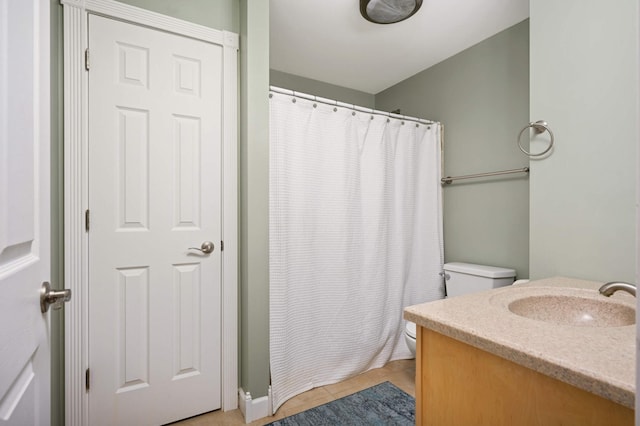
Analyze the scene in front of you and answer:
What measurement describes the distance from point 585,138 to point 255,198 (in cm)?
156

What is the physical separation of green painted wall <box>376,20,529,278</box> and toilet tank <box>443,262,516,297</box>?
103 millimetres

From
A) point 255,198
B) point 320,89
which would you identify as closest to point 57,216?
point 255,198

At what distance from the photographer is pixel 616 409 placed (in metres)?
0.55

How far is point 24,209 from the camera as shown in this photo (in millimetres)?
576

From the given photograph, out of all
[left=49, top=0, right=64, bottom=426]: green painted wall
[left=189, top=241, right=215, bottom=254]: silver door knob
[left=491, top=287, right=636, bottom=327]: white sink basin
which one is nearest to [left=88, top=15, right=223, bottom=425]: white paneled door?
[left=189, top=241, right=215, bottom=254]: silver door knob

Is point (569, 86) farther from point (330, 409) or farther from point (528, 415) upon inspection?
point (330, 409)

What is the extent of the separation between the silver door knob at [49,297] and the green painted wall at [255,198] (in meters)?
1.01

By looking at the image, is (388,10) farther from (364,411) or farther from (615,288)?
(364,411)

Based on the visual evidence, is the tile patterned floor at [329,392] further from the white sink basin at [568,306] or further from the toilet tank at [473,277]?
the white sink basin at [568,306]

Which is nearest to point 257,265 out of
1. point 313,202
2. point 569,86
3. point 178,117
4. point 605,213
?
point 313,202

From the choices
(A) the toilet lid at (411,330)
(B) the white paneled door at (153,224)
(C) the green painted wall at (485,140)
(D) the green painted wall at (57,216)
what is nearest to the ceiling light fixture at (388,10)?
(C) the green painted wall at (485,140)

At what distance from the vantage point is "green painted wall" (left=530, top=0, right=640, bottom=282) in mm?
1261

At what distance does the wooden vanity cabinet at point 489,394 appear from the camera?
0.59 metres

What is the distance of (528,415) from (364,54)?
8.02ft
